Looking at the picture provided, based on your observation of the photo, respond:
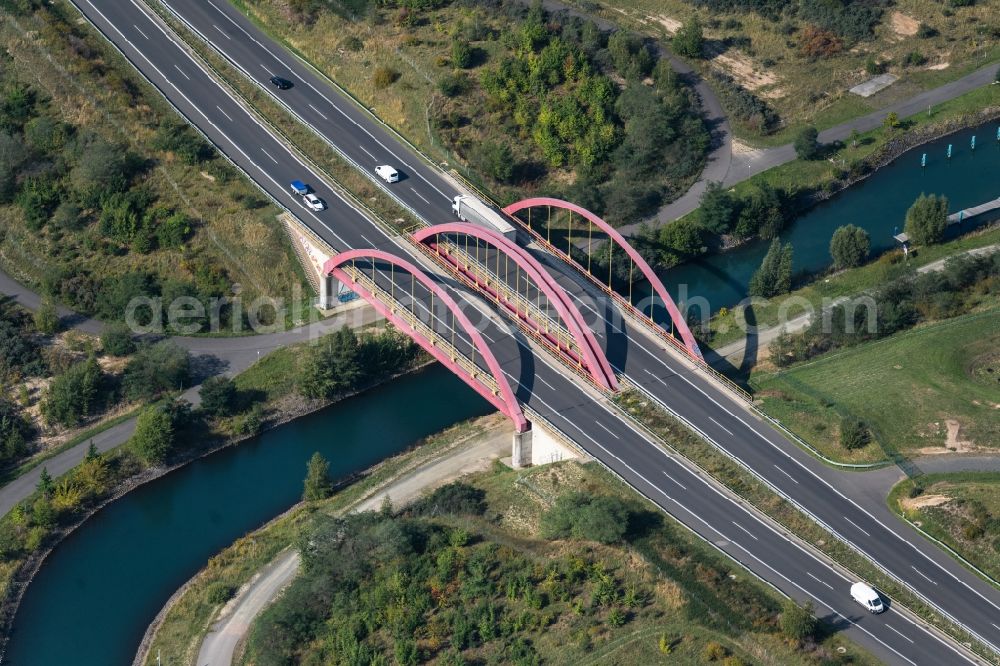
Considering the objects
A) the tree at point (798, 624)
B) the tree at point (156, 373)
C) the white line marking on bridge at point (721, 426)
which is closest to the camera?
the tree at point (798, 624)

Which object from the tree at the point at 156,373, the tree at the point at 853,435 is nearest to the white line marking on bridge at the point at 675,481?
the tree at the point at 853,435

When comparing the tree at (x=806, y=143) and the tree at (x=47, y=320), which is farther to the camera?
the tree at (x=806, y=143)

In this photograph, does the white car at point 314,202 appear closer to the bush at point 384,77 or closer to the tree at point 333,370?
the tree at point 333,370

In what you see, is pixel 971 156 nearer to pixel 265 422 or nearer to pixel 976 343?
pixel 976 343

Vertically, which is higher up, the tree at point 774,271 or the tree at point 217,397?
the tree at point 774,271

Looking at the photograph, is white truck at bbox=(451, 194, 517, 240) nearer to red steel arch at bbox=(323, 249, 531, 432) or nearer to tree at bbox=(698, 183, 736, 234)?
red steel arch at bbox=(323, 249, 531, 432)

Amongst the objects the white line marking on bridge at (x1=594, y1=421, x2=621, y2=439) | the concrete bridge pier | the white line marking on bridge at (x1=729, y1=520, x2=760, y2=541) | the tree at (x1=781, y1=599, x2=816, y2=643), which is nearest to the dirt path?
the concrete bridge pier

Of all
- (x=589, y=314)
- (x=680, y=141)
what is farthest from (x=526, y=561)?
(x=680, y=141)
